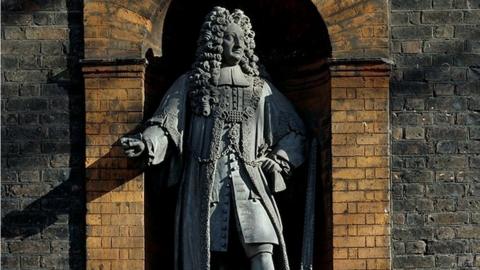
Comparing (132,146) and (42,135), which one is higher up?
(42,135)

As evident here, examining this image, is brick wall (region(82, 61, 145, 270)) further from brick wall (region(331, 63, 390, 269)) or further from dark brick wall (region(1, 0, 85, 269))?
brick wall (region(331, 63, 390, 269))

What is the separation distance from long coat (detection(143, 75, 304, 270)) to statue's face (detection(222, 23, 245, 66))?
28cm

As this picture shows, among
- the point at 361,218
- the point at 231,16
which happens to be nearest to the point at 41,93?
the point at 231,16

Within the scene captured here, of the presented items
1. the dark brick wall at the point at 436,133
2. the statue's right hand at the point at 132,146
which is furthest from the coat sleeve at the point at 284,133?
the statue's right hand at the point at 132,146

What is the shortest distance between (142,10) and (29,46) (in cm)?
99

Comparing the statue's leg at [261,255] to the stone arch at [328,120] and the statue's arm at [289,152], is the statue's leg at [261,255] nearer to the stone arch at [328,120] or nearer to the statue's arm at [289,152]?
the stone arch at [328,120]

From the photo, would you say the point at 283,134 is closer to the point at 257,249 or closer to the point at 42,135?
the point at 257,249

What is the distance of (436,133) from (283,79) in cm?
150

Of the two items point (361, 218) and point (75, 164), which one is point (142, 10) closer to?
point (75, 164)

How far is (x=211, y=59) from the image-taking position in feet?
55.9

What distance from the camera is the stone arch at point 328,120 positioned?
16828mm

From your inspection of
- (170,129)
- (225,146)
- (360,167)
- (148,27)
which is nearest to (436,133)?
(360,167)

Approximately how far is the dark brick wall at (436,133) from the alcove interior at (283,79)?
61 cm

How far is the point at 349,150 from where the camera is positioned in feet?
55.5
